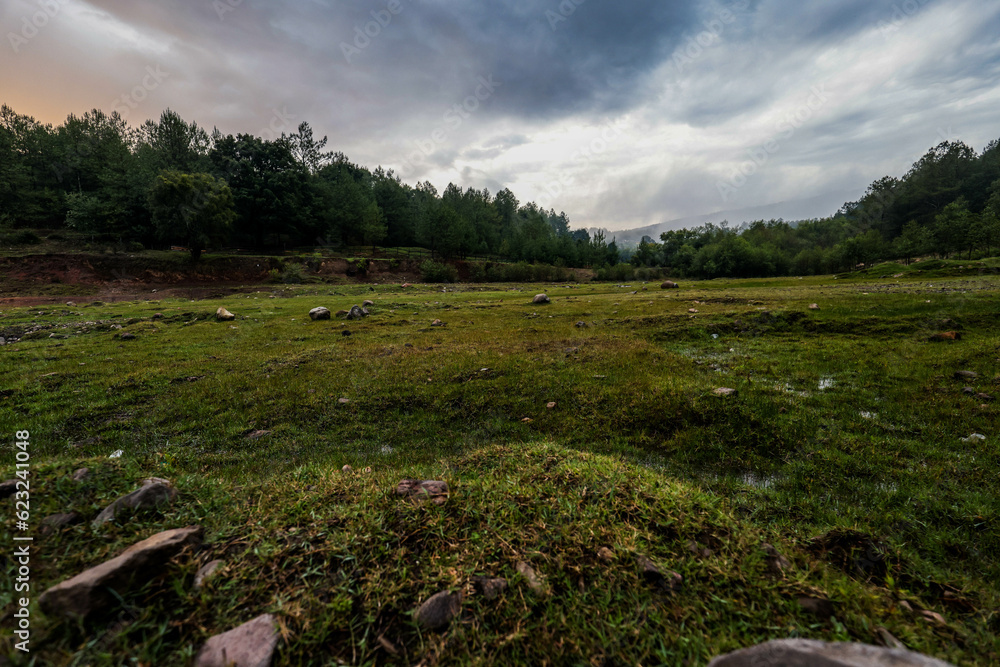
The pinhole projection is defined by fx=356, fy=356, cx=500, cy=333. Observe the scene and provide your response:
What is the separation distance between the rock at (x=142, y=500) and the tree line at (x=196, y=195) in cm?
5639

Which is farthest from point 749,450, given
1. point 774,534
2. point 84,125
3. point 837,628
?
point 84,125

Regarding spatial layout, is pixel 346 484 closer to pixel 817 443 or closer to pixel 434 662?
pixel 434 662

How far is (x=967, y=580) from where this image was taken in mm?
2674

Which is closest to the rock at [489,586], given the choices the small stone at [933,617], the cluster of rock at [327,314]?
the small stone at [933,617]

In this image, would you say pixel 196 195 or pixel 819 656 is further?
pixel 196 195

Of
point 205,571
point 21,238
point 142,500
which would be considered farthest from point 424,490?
point 21,238

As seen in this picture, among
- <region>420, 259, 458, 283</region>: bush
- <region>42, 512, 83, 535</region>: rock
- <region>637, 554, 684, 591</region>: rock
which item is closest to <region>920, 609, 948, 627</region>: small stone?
<region>637, 554, 684, 591</region>: rock

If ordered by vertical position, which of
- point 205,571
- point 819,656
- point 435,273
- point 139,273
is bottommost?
point 205,571

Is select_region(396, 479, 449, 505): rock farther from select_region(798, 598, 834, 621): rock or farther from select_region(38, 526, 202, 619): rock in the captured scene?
select_region(798, 598, 834, 621): rock

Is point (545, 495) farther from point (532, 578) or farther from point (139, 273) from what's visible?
point (139, 273)

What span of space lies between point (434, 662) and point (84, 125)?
126199mm

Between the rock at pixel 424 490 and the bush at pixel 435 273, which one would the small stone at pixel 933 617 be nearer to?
the rock at pixel 424 490

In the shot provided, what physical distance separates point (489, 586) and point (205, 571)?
1911 mm

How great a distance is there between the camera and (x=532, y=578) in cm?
245
